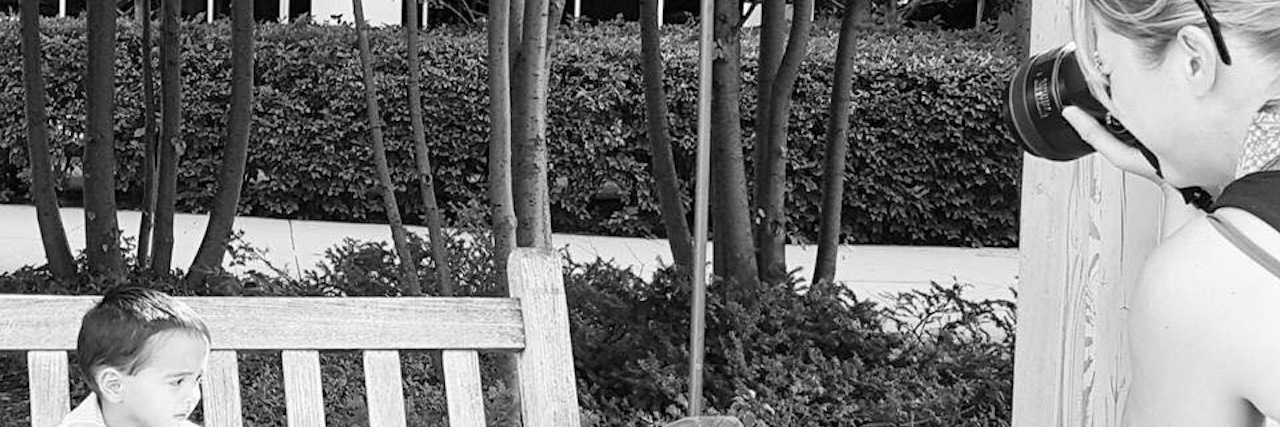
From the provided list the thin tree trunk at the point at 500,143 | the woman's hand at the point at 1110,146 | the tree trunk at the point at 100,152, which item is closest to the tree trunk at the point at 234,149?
the tree trunk at the point at 100,152

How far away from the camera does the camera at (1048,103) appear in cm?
139

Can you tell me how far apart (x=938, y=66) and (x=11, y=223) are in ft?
18.3

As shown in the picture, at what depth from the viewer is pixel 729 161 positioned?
202 inches

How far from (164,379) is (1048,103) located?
1133mm

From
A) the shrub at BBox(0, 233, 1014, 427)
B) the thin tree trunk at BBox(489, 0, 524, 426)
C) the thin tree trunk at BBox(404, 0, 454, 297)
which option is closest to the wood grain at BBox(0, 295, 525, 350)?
the shrub at BBox(0, 233, 1014, 427)

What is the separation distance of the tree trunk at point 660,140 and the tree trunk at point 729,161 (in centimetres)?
16

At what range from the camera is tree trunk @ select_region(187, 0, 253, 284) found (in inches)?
222

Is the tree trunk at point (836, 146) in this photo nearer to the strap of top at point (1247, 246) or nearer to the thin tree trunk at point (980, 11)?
the strap of top at point (1247, 246)

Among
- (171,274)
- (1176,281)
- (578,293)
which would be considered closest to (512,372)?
(578,293)

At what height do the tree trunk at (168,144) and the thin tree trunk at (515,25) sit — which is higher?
the thin tree trunk at (515,25)

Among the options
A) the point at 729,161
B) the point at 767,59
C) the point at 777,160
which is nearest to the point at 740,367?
the point at 729,161

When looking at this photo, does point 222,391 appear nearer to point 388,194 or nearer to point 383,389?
point 383,389

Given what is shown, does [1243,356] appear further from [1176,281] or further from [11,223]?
[11,223]

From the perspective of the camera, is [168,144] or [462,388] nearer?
[462,388]
